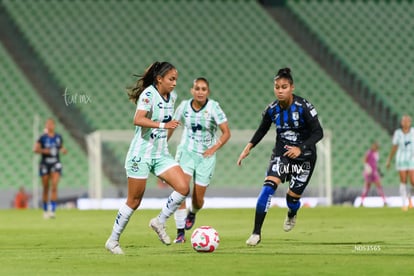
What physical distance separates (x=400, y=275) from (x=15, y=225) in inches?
423

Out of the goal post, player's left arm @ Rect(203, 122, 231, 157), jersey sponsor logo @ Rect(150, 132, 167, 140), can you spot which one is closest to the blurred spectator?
the goal post

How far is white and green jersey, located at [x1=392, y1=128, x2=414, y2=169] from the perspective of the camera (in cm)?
2314

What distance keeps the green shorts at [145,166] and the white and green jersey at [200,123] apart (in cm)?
292

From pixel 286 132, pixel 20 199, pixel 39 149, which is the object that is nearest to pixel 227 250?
pixel 286 132

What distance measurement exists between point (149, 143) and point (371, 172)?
17300 mm

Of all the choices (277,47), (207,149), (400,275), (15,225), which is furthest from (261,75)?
(400,275)

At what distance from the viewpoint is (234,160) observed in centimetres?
2905

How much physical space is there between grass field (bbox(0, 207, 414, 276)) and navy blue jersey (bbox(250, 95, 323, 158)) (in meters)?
1.30

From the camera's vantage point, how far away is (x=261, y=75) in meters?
32.1

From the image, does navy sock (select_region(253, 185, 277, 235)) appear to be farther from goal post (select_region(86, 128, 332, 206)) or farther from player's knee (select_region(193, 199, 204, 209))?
goal post (select_region(86, 128, 332, 206))

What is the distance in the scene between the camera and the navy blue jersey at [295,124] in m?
12.4

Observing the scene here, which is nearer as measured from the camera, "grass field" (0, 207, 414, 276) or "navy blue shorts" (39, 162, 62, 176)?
"grass field" (0, 207, 414, 276)

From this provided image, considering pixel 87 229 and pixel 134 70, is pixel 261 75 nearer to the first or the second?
pixel 134 70

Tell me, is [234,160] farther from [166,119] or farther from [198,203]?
[166,119]
